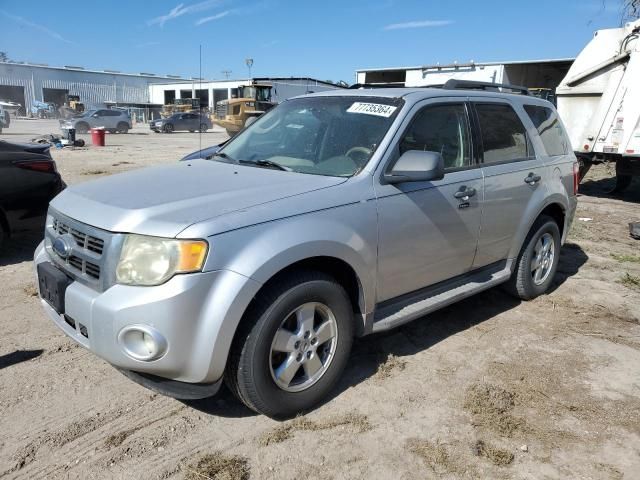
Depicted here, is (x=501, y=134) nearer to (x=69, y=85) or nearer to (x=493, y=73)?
(x=493, y=73)

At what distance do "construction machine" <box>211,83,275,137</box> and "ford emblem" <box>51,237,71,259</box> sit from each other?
26.5m

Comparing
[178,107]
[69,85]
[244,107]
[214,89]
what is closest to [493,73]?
[244,107]

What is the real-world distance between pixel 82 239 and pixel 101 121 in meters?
33.6

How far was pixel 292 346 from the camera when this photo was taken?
2.91m

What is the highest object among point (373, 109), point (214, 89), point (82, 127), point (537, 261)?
point (214, 89)

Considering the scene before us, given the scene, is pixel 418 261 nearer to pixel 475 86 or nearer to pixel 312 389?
pixel 312 389

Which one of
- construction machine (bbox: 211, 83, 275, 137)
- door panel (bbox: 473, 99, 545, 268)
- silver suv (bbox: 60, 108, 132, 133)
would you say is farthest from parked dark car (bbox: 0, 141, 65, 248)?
silver suv (bbox: 60, 108, 132, 133)

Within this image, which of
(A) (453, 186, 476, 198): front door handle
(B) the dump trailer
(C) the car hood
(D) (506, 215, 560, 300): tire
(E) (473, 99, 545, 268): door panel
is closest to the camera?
(C) the car hood

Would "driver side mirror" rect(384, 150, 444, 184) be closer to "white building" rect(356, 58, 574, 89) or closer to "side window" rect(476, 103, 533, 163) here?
"side window" rect(476, 103, 533, 163)

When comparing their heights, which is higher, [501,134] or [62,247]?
[501,134]

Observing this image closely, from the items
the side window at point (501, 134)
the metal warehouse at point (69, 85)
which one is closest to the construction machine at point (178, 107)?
the metal warehouse at point (69, 85)

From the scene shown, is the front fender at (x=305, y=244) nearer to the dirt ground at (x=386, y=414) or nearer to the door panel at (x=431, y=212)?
the door panel at (x=431, y=212)

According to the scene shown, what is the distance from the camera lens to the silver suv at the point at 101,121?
32.5 metres

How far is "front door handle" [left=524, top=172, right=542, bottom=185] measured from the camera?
14.6ft
